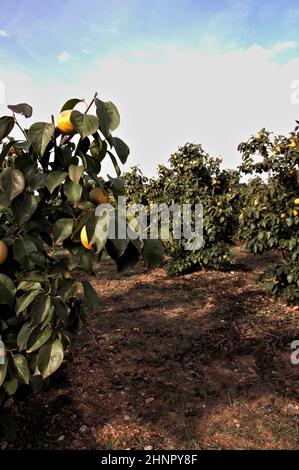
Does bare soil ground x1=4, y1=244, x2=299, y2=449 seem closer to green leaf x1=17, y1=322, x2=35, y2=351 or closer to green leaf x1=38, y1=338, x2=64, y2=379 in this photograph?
green leaf x1=17, y1=322, x2=35, y2=351

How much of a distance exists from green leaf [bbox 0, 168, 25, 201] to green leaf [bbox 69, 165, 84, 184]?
0.18 m

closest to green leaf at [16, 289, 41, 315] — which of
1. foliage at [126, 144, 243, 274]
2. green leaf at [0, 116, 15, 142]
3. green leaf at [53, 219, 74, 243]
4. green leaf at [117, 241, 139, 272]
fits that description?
green leaf at [53, 219, 74, 243]

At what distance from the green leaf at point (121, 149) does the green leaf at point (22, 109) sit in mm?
355

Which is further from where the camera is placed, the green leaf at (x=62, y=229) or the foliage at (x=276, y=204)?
the foliage at (x=276, y=204)

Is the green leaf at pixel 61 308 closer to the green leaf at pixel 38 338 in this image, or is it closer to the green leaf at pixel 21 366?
the green leaf at pixel 38 338

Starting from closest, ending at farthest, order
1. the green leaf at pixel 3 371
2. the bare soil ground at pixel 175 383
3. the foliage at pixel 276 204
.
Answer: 1. the green leaf at pixel 3 371
2. the bare soil ground at pixel 175 383
3. the foliage at pixel 276 204

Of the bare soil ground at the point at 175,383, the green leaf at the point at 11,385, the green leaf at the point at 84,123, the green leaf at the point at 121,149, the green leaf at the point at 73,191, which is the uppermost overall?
the green leaf at the point at 84,123

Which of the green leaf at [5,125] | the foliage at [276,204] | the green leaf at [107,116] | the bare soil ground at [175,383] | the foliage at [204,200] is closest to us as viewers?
the green leaf at [107,116]

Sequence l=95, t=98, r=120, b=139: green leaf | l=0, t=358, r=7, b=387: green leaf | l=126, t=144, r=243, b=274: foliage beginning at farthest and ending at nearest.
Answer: l=126, t=144, r=243, b=274: foliage, l=0, t=358, r=7, b=387: green leaf, l=95, t=98, r=120, b=139: green leaf

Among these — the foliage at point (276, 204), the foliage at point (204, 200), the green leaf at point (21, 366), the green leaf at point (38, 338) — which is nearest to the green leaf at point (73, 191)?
the green leaf at point (38, 338)

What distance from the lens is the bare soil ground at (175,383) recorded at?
275 cm

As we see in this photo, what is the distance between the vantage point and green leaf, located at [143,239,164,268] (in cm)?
129

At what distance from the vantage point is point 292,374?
11.8 feet
